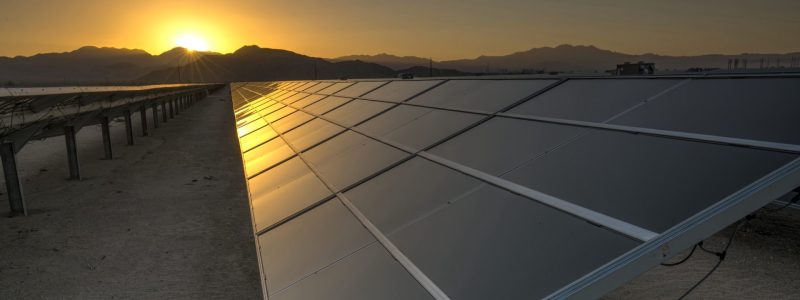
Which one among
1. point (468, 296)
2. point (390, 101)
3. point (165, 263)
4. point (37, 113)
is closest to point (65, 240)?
point (165, 263)

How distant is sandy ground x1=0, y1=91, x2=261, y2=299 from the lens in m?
10.6

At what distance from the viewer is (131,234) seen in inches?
548

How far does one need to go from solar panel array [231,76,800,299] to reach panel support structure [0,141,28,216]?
1187cm

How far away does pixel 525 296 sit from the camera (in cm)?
314

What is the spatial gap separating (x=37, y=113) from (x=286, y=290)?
1654 cm

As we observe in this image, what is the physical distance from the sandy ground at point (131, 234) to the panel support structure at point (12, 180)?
0.40m

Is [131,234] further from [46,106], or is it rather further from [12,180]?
[46,106]

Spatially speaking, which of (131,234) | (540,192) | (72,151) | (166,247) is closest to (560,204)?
(540,192)

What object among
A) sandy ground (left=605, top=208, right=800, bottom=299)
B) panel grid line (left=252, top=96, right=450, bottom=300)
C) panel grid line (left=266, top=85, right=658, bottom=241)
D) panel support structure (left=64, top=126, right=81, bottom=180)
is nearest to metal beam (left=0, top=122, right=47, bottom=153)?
panel support structure (left=64, top=126, right=81, bottom=180)

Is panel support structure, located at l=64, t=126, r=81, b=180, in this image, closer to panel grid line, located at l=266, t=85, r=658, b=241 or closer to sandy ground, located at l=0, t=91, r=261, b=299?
sandy ground, located at l=0, t=91, r=261, b=299

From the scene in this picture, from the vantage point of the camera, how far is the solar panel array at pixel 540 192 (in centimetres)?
323

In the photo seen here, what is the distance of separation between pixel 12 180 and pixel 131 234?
17.4 ft

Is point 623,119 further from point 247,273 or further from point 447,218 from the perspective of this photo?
point 247,273

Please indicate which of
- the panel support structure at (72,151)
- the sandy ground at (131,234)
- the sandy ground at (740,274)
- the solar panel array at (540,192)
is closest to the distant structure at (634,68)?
the sandy ground at (740,274)
